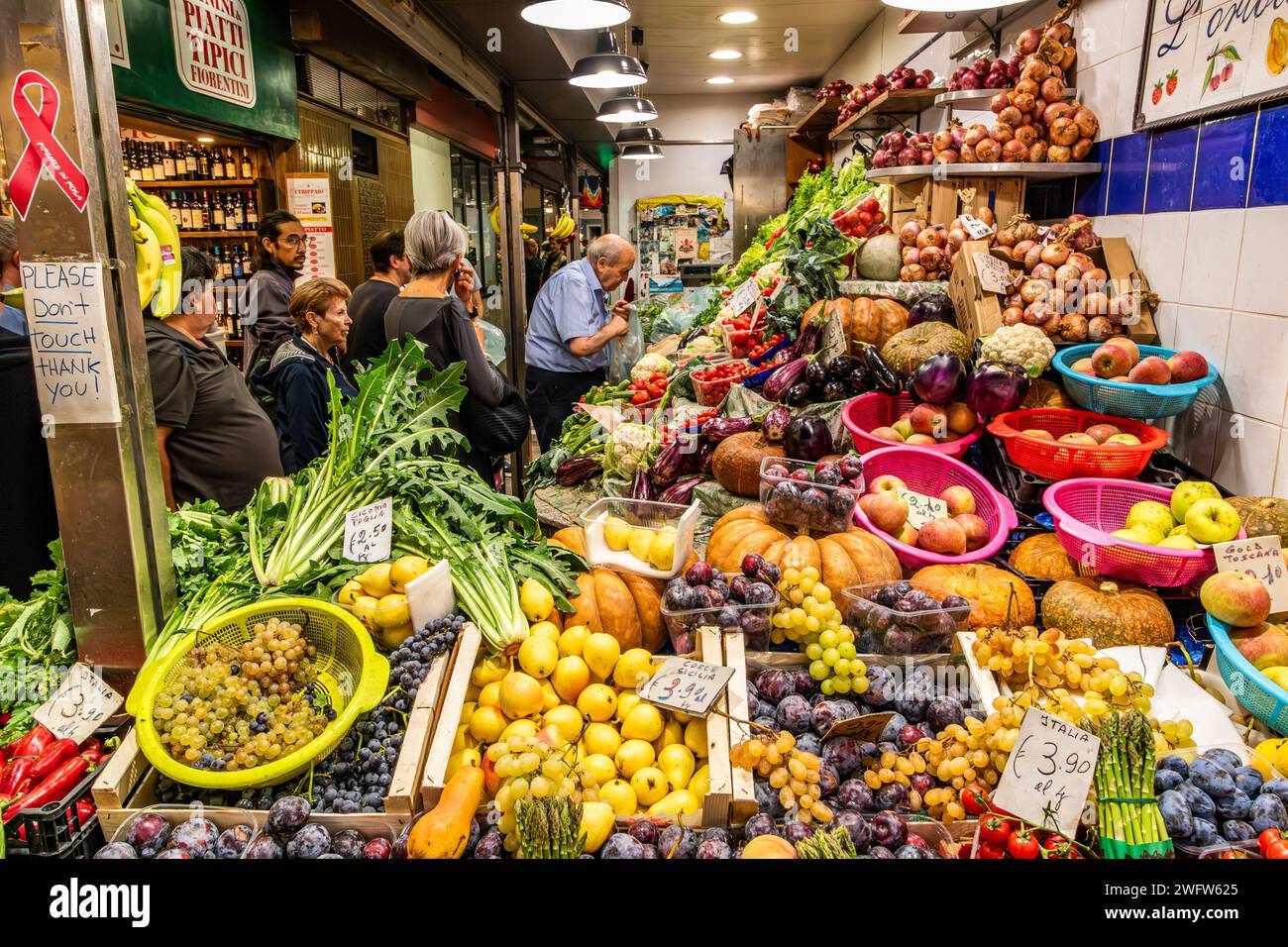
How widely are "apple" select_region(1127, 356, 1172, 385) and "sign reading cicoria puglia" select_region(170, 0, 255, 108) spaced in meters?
4.91

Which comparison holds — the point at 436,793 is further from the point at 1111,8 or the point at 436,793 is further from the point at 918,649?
the point at 1111,8

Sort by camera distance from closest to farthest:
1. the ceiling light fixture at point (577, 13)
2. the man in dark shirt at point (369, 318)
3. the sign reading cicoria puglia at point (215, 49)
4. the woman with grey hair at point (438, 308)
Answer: the ceiling light fixture at point (577, 13) < the woman with grey hair at point (438, 308) < the man in dark shirt at point (369, 318) < the sign reading cicoria puglia at point (215, 49)

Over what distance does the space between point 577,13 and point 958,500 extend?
2860mm

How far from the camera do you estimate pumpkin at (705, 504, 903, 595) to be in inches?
86.4

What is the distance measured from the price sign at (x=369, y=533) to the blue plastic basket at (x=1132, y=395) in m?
2.32

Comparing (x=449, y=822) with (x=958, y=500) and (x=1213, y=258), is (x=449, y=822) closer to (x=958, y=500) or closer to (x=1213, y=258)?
(x=958, y=500)

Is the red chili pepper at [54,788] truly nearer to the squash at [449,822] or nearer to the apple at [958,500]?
the squash at [449,822]

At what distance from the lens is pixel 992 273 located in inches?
138

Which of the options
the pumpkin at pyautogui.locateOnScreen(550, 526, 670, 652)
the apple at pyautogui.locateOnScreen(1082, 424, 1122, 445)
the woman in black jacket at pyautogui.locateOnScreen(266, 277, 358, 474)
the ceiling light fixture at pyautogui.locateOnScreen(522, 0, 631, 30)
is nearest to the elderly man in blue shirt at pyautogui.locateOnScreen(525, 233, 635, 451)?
the ceiling light fixture at pyautogui.locateOnScreen(522, 0, 631, 30)

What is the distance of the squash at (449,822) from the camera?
56.8 inches

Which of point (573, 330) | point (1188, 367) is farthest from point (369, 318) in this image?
point (1188, 367)

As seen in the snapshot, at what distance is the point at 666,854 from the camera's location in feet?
4.93

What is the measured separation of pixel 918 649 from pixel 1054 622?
0.51m

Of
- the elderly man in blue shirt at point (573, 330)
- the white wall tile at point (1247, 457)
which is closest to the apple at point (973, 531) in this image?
the white wall tile at point (1247, 457)
